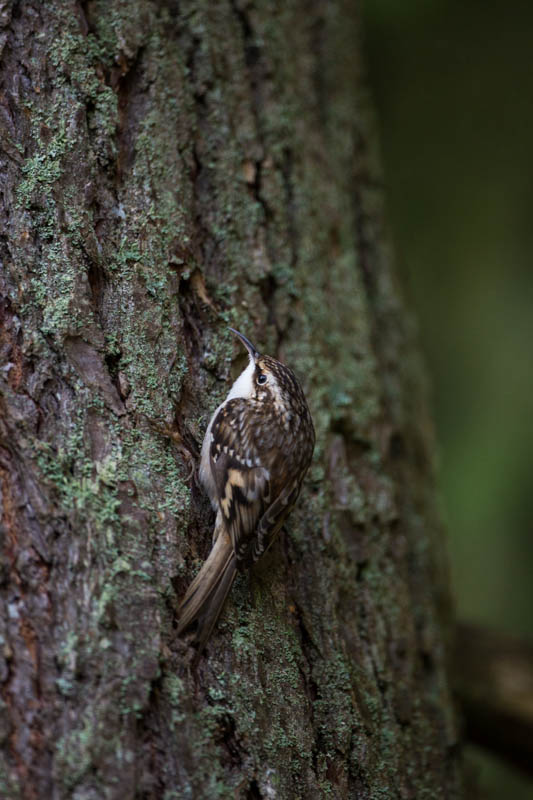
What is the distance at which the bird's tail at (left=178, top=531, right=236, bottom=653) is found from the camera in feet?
4.86

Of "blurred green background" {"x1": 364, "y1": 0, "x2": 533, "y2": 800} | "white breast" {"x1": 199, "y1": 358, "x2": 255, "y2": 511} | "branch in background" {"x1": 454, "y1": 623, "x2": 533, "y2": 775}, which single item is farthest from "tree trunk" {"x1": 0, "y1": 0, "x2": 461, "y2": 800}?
"blurred green background" {"x1": 364, "y1": 0, "x2": 533, "y2": 800}

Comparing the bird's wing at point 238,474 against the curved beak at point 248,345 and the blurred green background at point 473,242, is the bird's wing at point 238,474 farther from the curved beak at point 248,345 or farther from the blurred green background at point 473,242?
the blurred green background at point 473,242

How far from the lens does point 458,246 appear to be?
418cm

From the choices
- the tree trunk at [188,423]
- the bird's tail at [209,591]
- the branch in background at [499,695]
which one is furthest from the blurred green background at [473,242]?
the bird's tail at [209,591]

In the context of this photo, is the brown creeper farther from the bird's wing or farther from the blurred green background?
the blurred green background

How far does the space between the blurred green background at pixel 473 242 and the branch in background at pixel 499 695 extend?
1.29 metres

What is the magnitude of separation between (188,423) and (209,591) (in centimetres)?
44

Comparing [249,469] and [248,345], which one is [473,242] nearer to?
[248,345]

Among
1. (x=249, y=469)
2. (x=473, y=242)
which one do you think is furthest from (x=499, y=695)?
(x=473, y=242)

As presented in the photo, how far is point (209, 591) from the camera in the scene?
1522 millimetres

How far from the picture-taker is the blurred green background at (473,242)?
12.5ft

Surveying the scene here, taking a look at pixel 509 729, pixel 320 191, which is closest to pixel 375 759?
pixel 509 729

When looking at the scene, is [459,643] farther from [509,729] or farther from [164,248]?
[164,248]

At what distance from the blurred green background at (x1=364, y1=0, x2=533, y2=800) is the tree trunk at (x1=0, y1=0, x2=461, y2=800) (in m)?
1.40
